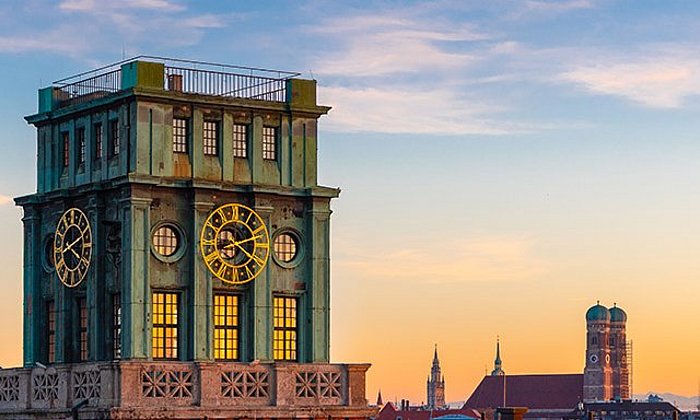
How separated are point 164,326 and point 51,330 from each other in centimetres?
413

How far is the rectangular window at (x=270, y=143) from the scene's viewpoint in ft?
143

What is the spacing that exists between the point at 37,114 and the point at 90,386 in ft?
25.8

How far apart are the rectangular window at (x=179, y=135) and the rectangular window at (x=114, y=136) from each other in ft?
4.48

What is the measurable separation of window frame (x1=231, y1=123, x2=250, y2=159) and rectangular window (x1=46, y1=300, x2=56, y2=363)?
603 centimetres

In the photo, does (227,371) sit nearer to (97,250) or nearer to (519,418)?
(97,250)

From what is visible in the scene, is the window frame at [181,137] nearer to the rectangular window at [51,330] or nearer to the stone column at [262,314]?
the stone column at [262,314]

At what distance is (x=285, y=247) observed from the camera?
43.5m

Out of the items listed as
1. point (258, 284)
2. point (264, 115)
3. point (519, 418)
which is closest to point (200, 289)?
point (258, 284)

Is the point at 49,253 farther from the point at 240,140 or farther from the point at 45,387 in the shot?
the point at 240,140

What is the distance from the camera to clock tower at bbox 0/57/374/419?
40875mm

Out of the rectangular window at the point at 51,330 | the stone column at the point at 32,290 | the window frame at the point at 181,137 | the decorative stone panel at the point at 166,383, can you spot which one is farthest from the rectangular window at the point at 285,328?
the stone column at the point at 32,290

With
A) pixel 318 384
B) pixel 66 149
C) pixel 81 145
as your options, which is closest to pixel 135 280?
pixel 81 145

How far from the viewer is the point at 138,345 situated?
40562mm

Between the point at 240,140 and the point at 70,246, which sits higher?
the point at 240,140
